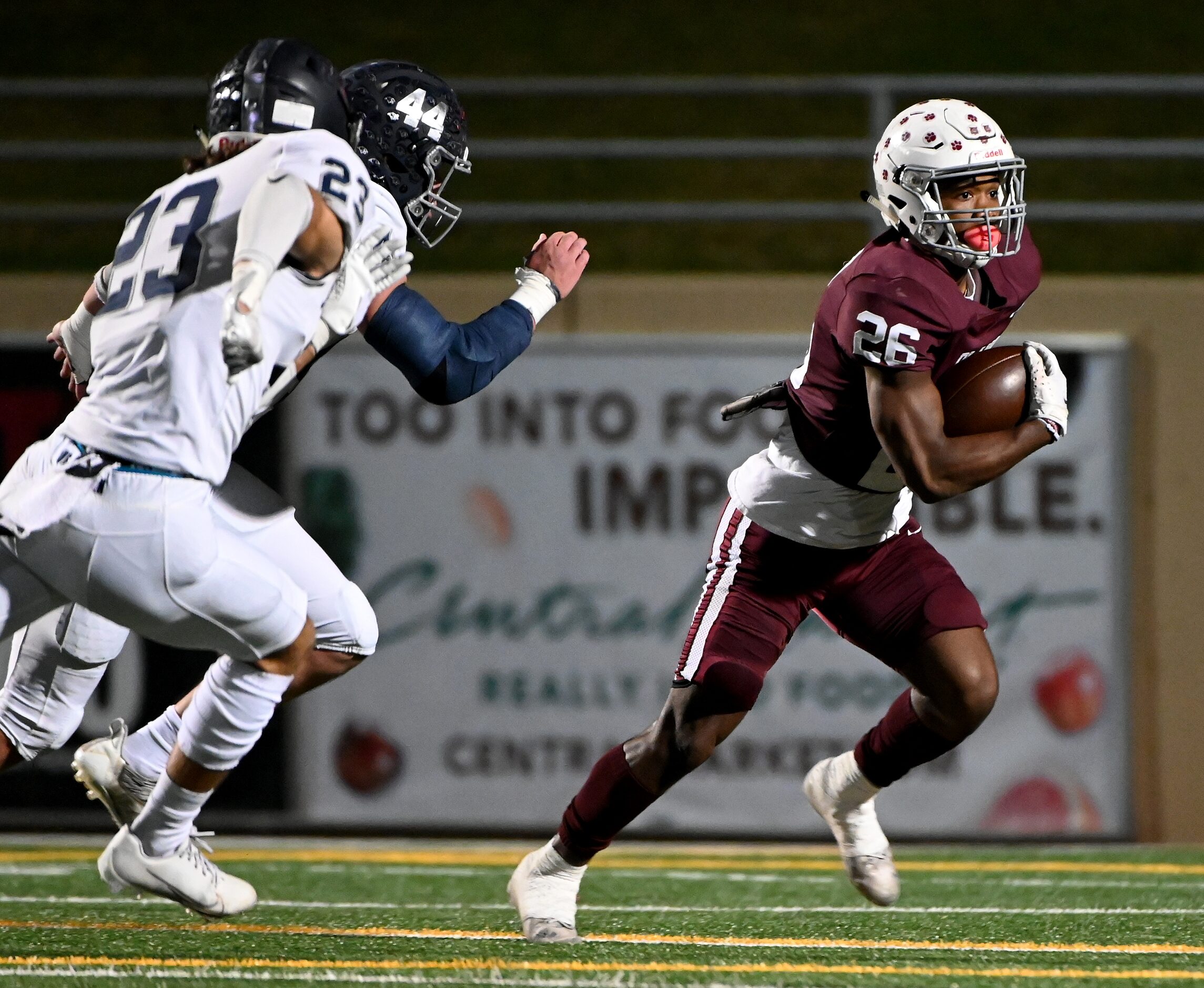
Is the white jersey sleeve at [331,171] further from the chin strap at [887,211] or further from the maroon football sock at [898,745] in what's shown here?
the maroon football sock at [898,745]

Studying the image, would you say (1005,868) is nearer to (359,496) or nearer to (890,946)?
(890,946)

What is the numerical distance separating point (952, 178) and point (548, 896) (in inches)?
66.0

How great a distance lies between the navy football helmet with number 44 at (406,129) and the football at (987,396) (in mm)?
1104

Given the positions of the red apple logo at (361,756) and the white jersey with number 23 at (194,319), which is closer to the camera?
the white jersey with number 23 at (194,319)

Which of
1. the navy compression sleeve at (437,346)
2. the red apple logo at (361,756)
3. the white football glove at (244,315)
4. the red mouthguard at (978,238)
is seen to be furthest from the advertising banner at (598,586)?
the white football glove at (244,315)

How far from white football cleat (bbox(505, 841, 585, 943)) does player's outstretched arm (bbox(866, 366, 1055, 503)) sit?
1015mm

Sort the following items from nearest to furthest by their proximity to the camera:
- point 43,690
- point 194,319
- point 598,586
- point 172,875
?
point 194,319 → point 172,875 → point 43,690 → point 598,586

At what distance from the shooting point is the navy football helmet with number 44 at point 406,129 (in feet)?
11.9

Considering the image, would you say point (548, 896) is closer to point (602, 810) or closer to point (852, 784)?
point (602, 810)

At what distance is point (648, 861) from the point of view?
18.2 ft

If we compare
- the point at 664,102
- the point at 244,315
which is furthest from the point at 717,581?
the point at 664,102

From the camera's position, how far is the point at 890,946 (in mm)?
3396

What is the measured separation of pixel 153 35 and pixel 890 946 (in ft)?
36.0

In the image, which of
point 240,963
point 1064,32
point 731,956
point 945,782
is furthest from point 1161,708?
point 1064,32
